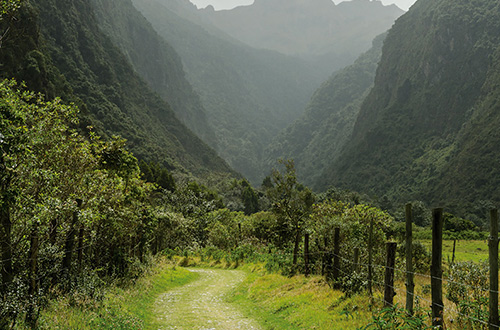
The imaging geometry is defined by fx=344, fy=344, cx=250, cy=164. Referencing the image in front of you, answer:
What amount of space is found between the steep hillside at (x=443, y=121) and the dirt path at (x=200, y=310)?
4548 inches

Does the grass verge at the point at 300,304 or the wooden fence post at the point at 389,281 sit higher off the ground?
the wooden fence post at the point at 389,281

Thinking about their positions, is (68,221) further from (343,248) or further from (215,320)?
(343,248)

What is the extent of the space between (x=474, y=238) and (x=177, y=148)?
109610mm

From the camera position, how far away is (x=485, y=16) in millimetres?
169375

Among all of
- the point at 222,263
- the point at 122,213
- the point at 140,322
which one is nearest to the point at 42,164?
Result: the point at 122,213

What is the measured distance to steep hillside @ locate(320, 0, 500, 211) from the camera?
391 ft

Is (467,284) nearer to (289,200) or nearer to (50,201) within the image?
(50,201)

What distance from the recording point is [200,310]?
11727mm

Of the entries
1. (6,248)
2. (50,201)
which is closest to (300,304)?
(50,201)

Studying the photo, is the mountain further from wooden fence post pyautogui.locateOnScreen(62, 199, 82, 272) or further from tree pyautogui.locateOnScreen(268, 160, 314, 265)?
wooden fence post pyautogui.locateOnScreen(62, 199, 82, 272)

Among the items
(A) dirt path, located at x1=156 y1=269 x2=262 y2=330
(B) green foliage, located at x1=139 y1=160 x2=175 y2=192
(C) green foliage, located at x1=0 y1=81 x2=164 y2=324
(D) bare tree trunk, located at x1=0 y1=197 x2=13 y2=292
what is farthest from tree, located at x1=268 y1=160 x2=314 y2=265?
(B) green foliage, located at x1=139 y1=160 x2=175 y2=192

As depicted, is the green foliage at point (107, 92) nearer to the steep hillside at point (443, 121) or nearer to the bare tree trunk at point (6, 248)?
the bare tree trunk at point (6, 248)

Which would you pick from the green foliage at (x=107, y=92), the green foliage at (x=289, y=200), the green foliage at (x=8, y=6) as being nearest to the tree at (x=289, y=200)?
the green foliage at (x=289, y=200)

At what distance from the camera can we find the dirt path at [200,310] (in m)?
9.81
